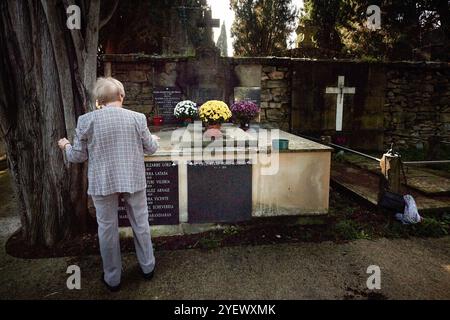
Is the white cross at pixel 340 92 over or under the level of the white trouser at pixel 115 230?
over

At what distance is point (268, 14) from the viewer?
21109 millimetres

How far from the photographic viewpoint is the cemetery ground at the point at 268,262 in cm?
289

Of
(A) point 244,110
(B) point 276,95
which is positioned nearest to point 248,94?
(B) point 276,95

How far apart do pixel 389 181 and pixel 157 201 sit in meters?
3.12

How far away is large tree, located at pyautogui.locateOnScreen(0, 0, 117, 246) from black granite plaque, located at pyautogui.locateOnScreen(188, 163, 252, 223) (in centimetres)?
144

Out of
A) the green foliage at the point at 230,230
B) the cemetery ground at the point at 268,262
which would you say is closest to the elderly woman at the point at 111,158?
the cemetery ground at the point at 268,262

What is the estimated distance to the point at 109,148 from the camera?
271 cm

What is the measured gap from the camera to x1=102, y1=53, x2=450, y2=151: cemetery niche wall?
25.2 feet

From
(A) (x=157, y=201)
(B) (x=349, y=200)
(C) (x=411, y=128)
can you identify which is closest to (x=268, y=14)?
(C) (x=411, y=128)

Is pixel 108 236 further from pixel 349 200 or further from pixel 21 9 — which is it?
pixel 349 200

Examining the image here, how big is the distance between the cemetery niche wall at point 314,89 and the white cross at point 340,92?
2.1 inches

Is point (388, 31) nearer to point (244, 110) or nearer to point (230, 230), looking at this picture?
point (244, 110)

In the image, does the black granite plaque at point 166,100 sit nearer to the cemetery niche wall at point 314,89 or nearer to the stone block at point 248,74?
the cemetery niche wall at point 314,89

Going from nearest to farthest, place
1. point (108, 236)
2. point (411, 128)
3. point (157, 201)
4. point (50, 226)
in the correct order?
point (108, 236), point (50, 226), point (157, 201), point (411, 128)
